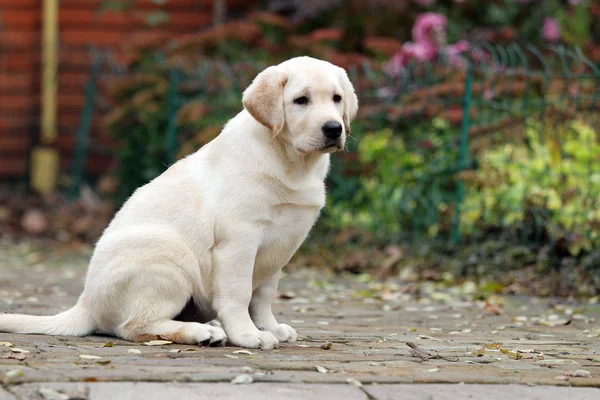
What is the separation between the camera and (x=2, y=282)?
281 inches

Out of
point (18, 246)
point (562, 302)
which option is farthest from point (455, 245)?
point (18, 246)

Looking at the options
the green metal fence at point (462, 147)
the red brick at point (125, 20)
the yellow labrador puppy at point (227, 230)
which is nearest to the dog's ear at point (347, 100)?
the yellow labrador puppy at point (227, 230)

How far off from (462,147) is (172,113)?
12.8 feet

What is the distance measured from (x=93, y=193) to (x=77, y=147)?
3.25ft

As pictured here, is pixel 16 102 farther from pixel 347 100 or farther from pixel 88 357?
pixel 88 357

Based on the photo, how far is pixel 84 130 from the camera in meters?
13.3

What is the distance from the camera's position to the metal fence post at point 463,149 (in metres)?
8.07

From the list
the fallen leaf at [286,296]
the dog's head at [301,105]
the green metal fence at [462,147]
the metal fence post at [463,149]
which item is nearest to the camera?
the dog's head at [301,105]

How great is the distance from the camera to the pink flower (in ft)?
38.0

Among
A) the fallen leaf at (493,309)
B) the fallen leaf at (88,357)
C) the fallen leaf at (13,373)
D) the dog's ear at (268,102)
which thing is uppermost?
the dog's ear at (268,102)

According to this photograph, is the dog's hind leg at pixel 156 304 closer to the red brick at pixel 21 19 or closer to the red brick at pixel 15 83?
the red brick at pixel 15 83

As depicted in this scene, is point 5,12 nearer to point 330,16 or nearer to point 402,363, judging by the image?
point 330,16

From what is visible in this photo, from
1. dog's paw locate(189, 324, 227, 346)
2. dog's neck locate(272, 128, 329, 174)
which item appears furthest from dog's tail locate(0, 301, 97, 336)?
dog's neck locate(272, 128, 329, 174)

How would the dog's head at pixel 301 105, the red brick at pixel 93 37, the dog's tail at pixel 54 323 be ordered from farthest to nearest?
1. the red brick at pixel 93 37
2. the dog's tail at pixel 54 323
3. the dog's head at pixel 301 105
